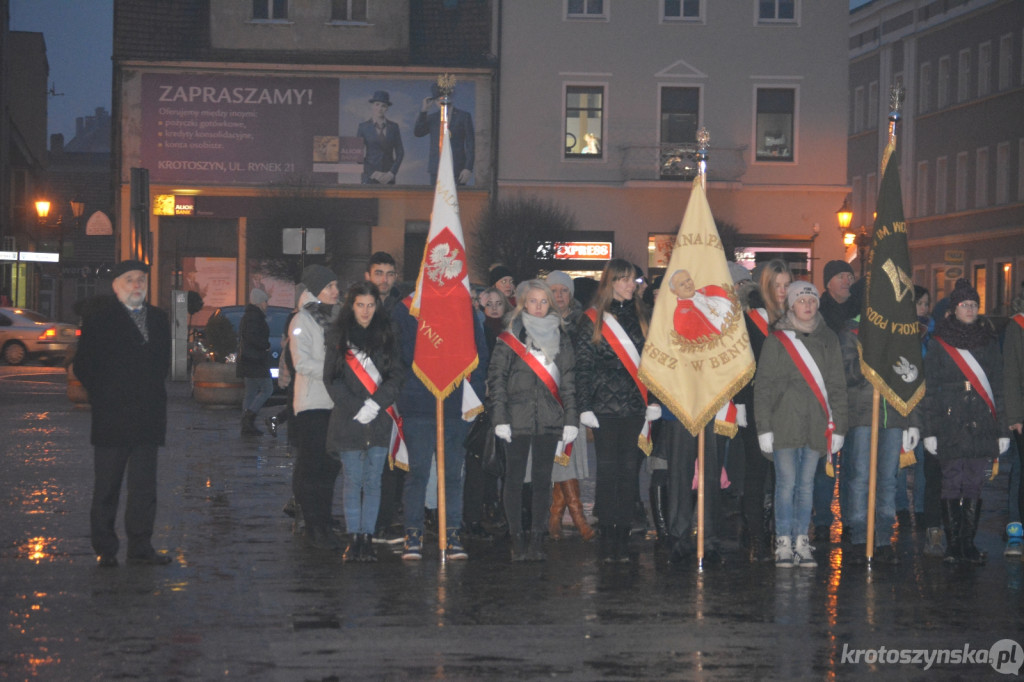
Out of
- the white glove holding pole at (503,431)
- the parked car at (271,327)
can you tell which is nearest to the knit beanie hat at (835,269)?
the white glove holding pole at (503,431)

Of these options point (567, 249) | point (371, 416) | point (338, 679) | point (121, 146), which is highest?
point (121, 146)

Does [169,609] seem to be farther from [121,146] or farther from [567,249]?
[121,146]

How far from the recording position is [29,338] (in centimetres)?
3709

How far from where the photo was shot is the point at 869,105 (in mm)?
56375

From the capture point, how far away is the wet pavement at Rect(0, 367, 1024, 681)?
6797 mm

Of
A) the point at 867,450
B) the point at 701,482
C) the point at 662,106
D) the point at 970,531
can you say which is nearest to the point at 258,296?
the point at 701,482

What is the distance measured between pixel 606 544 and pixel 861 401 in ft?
6.81

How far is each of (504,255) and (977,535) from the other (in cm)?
2600

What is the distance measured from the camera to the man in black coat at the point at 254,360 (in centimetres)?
1791

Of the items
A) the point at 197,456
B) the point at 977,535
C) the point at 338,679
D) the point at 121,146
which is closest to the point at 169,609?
the point at 338,679

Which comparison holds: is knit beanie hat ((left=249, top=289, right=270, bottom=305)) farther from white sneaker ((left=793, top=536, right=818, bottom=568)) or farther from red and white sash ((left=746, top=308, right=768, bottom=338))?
white sneaker ((left=793, top=536, right=818, bottom=568))

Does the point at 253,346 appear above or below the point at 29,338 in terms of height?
above

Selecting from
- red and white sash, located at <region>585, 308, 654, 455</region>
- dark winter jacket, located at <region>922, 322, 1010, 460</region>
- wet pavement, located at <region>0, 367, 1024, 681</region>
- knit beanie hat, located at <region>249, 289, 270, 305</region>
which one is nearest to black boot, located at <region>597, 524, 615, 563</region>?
wet pavement, located at <region>0, 367, 1024, 681</region>

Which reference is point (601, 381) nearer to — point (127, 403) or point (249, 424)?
point (127, 403)
